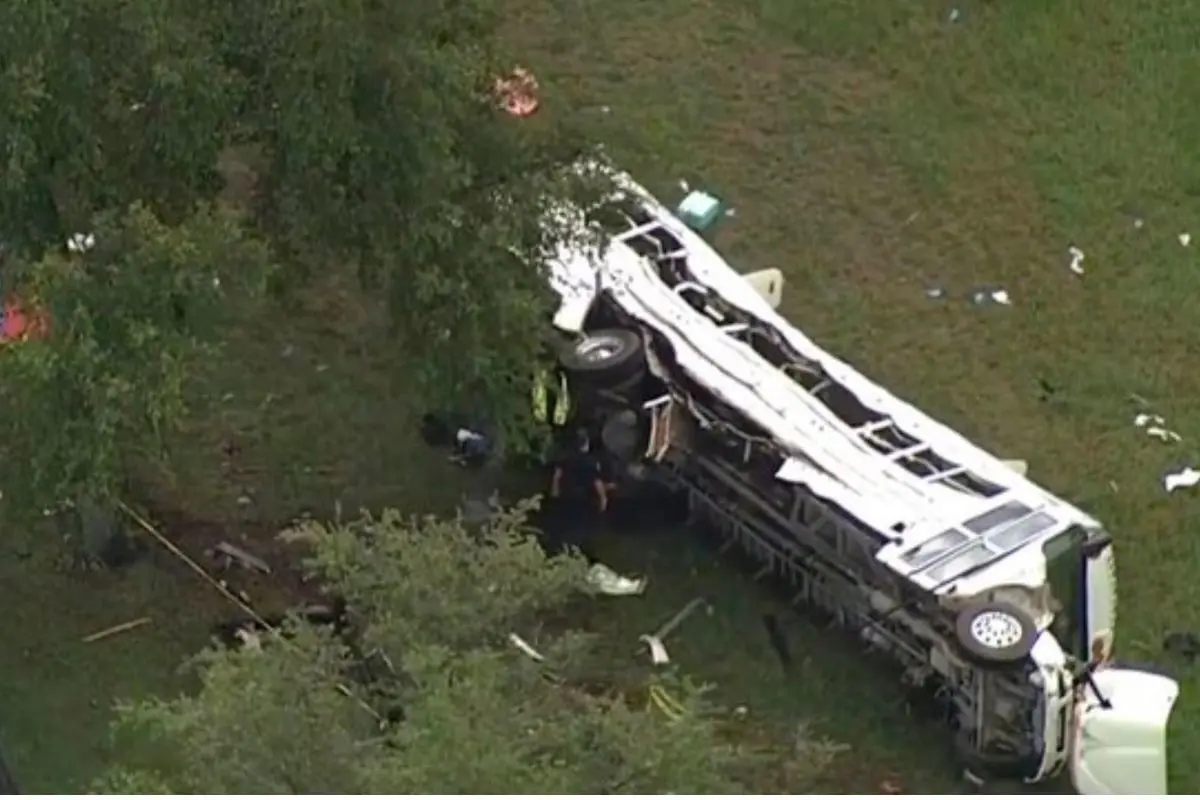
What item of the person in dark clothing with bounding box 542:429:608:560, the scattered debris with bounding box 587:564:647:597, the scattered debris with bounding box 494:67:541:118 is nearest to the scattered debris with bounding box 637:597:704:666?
the scattered debris with bounding box 587:564:647:597

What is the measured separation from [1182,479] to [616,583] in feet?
8.35

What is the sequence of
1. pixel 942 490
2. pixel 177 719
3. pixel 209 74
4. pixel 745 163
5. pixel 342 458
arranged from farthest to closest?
pixel 745 163, pixel 342 458, pixel 942 490, pixel 209 74, pixel 177 719

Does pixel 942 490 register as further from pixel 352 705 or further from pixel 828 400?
pixel 352 705

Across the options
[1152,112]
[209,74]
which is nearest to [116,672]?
[209,74]

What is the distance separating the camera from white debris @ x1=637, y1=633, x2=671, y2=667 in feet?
31.2

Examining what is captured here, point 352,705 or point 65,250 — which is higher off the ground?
point 65,250

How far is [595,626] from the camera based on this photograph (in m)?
9.67

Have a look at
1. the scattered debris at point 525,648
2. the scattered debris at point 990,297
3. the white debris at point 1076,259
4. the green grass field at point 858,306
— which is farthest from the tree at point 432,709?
the white debris at point 1076,259

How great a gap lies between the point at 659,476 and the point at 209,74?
8.74ft

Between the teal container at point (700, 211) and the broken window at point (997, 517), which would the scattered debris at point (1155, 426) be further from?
the teal container at point (700, 211)

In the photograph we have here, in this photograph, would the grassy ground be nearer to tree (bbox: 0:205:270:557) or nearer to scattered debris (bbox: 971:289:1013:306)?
scattered debris (bbox: 971:289:1013:306)

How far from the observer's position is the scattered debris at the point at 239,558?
988 cm

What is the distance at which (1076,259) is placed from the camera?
11.7m

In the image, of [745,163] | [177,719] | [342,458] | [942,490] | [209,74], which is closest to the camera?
[177,719]
